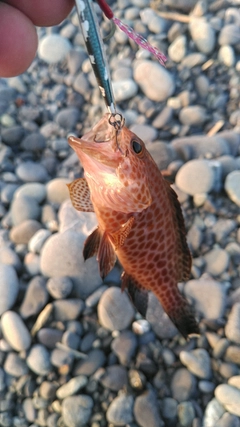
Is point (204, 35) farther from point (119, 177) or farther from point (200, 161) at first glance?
point (119, 177)

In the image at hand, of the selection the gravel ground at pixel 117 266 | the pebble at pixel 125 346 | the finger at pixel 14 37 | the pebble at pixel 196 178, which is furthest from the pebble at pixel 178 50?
the pebble at pixel 125 346

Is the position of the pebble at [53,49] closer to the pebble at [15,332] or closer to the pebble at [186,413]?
the pebble at [15,332]

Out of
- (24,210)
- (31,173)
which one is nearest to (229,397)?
(24,210)

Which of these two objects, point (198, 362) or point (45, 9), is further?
point (198, 362)

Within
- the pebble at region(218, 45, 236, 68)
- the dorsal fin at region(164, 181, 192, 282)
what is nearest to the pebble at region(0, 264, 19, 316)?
the dorsal fin at region(164, 181, 192, 282)

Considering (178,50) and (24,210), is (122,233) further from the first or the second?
(178,50)

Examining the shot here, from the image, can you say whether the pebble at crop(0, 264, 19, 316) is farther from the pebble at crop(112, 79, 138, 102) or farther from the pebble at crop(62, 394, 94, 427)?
the pebble at crop(112, 79, 138, 102)
